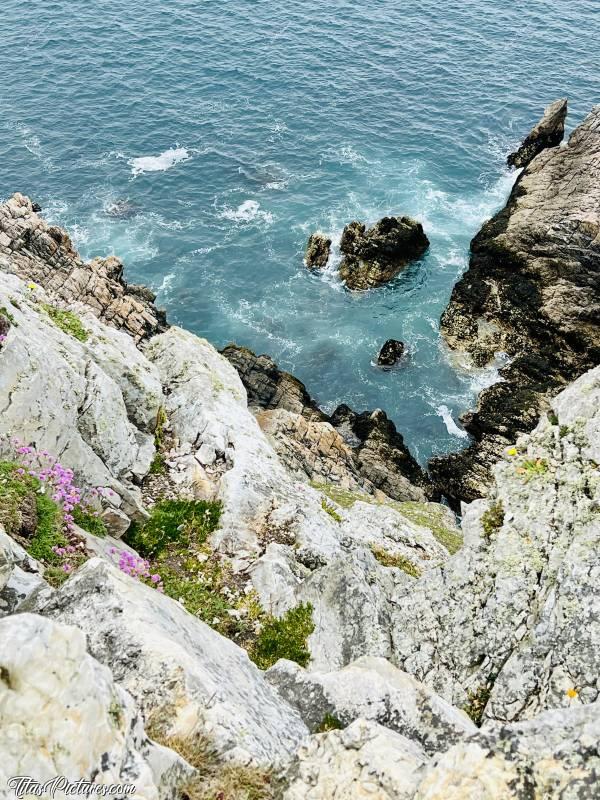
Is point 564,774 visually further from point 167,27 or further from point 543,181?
point 167,27

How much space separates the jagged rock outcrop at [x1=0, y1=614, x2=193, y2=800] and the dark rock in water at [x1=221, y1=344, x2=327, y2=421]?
136 feet

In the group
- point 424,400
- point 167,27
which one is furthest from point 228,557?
point 167,27

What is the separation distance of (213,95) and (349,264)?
42.8 meters

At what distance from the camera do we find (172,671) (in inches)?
448

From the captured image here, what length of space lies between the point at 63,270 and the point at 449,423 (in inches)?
1298

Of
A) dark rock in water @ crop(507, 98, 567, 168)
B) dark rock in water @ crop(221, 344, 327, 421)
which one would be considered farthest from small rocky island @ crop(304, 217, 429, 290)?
dark rock in water @ crop(507, 98, 567, 168)

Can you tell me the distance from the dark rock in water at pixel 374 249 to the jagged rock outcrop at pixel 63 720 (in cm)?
5886

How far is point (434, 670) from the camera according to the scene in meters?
17.2

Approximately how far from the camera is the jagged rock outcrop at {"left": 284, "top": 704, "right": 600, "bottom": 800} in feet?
28.2

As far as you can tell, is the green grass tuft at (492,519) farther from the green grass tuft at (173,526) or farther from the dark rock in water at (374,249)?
the dark rock in water at (374,249)

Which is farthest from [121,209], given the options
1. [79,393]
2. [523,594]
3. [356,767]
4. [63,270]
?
[356,767]

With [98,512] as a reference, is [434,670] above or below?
below

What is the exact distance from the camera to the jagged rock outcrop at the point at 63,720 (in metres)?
8.30

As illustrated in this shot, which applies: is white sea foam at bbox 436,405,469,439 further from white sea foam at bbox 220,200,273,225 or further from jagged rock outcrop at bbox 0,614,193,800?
jagged rock outcrop at bbox 0,614,193,800
